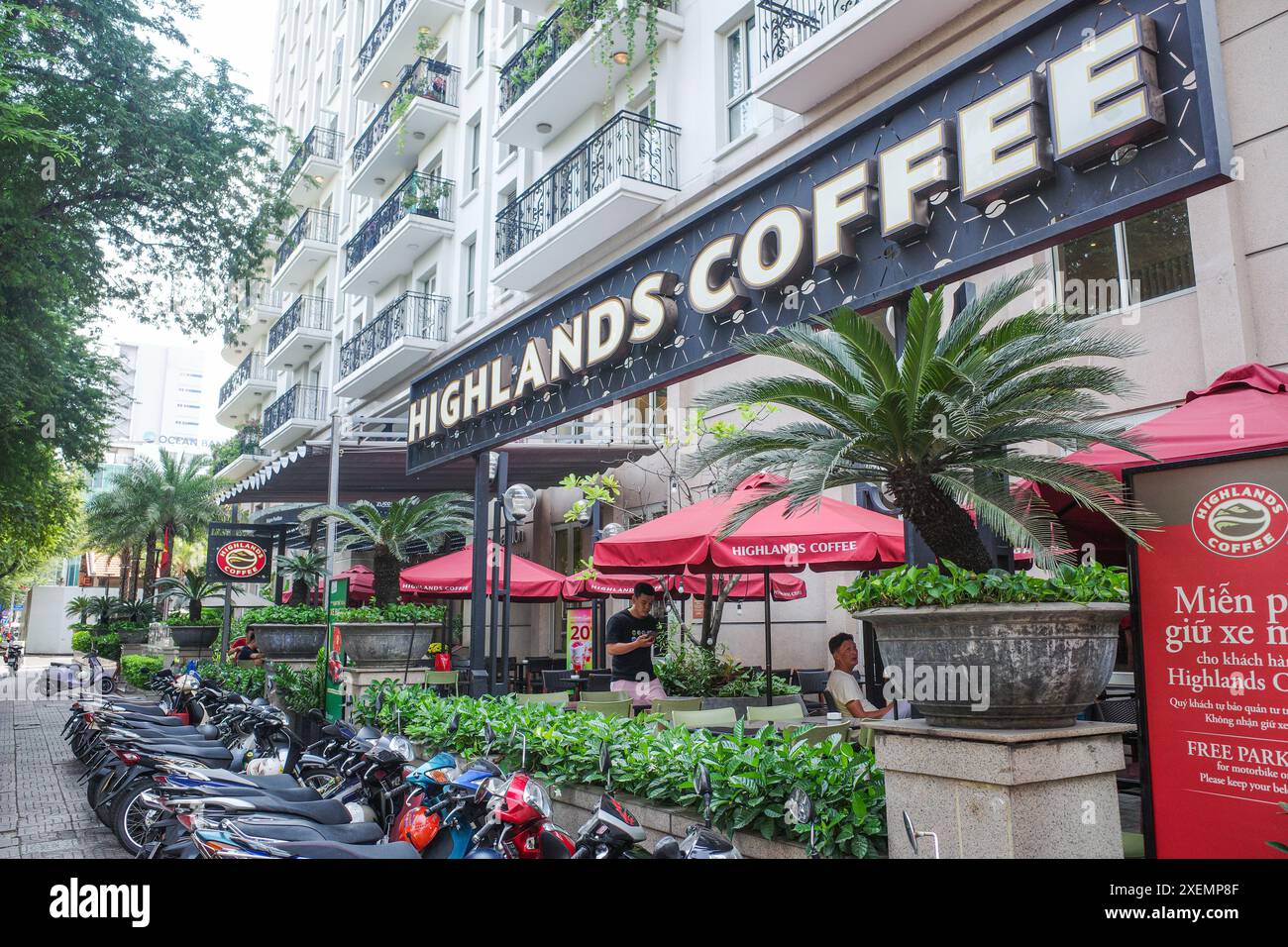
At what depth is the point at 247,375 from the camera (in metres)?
42.2

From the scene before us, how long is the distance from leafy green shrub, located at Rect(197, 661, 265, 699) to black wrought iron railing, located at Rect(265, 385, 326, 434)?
18527 millimetres

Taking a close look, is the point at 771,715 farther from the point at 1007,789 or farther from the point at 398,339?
the point at 398,339

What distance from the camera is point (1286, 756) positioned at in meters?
3.20

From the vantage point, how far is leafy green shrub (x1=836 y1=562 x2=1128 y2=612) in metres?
→ 3.44

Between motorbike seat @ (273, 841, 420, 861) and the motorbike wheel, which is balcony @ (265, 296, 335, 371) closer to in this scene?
the motorbike wheel

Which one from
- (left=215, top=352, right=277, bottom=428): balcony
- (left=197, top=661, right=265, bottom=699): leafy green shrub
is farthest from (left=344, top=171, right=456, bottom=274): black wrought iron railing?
(left=215, top=352, right=277, bottom=428): balcony

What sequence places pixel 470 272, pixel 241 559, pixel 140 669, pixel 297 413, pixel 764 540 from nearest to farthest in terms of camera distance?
pixel 764 540
pixel 241 559
pixel 140 669
pixel 470 272
pixel 297 413

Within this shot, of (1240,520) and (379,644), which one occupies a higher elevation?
(1240,520)

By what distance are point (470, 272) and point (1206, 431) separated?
20627mm

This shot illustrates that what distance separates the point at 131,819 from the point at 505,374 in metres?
5.22

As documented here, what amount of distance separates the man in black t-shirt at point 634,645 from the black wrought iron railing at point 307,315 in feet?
86.6

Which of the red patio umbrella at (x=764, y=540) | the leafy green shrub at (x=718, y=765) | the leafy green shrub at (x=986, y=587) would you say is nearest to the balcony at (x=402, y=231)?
the red patio umbrella at (x=764, y=540)

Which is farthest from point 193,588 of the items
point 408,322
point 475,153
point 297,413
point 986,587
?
point 986,587
